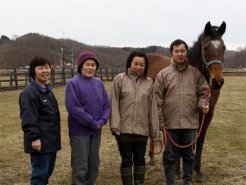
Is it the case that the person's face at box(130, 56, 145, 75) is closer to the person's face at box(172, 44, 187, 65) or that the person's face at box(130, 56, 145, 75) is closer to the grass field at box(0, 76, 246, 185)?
the person's face at box(172, 44, 187, 65)

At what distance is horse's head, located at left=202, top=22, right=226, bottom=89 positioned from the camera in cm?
372

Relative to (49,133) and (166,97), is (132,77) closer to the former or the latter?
(166,97)

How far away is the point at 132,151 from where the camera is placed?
148 inches

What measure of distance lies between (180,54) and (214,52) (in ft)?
1.39

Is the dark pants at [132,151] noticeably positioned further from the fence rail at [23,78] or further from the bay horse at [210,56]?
the fence rail at [23,78]

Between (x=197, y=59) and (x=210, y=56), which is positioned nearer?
(x=210, y=56)

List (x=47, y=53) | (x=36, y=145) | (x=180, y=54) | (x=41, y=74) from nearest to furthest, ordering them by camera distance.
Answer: (x=36, y=145) < (x=41, y=74) < (x=180, y=54) < (x=47, y=53)

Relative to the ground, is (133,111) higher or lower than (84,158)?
higher

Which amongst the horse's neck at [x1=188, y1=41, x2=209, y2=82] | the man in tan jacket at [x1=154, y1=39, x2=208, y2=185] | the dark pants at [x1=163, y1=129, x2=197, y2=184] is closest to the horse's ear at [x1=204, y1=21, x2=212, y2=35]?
the horse's neck at [x1=188, y1=41, x2=209, y2=82]

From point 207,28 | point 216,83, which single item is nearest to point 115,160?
point 216,83

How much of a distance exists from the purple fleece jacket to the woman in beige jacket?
17 centimetres

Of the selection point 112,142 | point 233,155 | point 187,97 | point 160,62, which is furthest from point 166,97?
point 112,142

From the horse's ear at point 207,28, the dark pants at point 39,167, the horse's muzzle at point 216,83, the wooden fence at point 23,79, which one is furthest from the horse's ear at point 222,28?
the wooden fence at point 23,79

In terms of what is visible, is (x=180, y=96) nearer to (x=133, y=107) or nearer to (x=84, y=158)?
(x=133, y=107)
